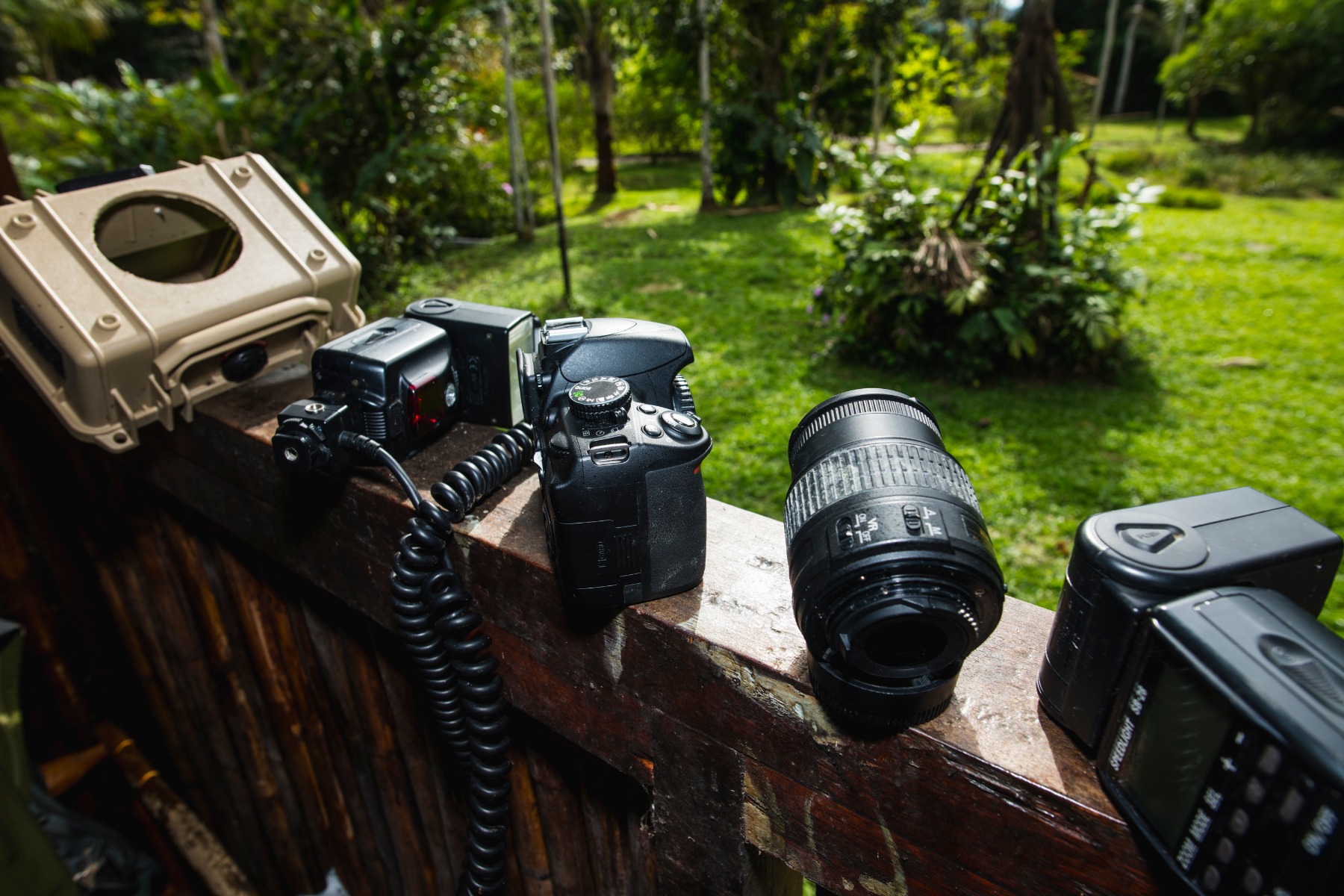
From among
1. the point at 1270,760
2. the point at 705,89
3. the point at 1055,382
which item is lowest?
the point at 1055,382

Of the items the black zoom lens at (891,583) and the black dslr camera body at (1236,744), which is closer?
the black dslr camera body at (1236,744)

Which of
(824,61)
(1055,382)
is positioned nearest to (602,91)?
(824,61)

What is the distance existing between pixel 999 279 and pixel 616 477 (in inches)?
166

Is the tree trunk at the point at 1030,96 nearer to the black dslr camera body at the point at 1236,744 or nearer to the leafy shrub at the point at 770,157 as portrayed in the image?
the leafy shrub at the point at 770,157

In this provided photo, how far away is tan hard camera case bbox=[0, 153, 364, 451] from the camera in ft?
3.84

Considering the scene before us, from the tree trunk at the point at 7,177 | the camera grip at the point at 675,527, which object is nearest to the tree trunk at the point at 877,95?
the tree trunk at the point at 7,177

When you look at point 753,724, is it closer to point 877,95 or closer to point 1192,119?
point 877,95

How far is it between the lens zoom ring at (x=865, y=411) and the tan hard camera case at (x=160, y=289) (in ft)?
3.31

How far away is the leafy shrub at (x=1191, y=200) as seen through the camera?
383 inches

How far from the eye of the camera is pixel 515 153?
7926 mm

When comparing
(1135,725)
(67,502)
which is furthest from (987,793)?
(67,502)

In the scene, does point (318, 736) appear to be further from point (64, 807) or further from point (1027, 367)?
point (1027, 367)

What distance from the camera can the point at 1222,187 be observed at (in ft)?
36.9

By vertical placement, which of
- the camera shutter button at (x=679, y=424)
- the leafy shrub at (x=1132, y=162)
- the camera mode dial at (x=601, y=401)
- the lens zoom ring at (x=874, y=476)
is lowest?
the leafy shrub at (x=1132, y=162)
